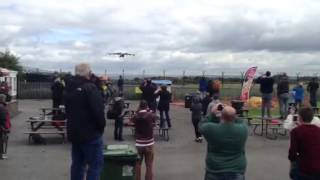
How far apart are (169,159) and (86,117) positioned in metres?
6.46

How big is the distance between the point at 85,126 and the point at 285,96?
1583 centimetres

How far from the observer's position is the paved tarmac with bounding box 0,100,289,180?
12344mm

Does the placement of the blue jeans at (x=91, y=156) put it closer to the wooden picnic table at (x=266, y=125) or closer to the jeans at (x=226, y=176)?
the jeans at (x=226, y=176)

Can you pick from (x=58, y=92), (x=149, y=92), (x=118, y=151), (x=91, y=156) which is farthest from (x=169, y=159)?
(x=58, y=92)

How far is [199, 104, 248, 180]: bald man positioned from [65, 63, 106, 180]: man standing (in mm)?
1723

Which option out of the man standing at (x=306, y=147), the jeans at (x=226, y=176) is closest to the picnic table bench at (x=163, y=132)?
the man standing at (x=306, y=147)

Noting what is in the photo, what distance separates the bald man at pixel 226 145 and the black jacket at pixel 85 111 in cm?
169

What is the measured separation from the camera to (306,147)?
751 cm

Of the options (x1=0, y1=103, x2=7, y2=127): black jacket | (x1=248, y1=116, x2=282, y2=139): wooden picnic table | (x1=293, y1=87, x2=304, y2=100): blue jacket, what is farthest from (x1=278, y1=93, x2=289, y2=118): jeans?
(x1=0, y1=103, x2=7, y2=127): black jacket

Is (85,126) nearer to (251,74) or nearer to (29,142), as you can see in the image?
(29,142)

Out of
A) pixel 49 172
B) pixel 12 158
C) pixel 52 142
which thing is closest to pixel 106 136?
pixel 52 142

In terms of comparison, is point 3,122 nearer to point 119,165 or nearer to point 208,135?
point 119,165

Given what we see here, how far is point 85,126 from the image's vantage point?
8273 millimetres

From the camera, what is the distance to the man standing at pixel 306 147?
24.6 feet
